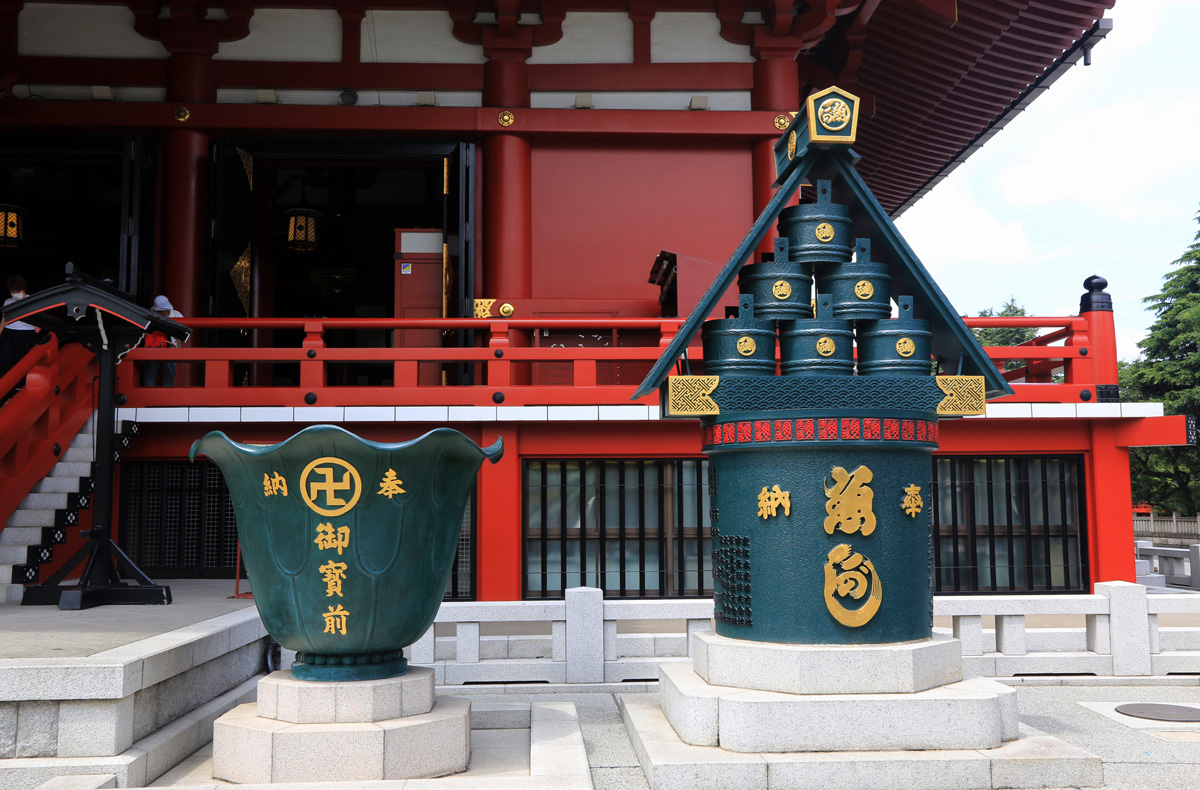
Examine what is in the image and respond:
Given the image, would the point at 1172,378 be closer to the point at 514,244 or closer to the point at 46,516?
the point at 514,244

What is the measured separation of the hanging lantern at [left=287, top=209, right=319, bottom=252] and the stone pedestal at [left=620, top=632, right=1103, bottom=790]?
37.3ft

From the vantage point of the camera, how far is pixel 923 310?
18.8 feet

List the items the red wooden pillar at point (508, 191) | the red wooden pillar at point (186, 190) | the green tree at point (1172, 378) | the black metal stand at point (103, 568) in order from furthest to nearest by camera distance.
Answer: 1. the green tree at point (1172, 378)
2. the red wooden pillar at point (508, 191)
3. the red wooden pillar at point (186, 190)
4. the black metal stand at point (103, 568)

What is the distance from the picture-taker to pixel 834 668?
4848mm

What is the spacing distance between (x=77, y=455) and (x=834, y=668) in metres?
7.41

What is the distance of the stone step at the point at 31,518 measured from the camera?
26.1 feet

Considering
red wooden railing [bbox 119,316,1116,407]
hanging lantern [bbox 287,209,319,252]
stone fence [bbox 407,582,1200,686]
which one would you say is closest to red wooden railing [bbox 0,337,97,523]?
red wooden railing [bbox 119,316,1116,407]

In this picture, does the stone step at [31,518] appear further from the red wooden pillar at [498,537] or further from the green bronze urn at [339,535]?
the green bronze urn at [339,535]

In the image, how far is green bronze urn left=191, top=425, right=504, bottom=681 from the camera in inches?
174

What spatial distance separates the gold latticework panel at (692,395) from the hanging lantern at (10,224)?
11514 mm

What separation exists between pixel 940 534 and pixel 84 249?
52.8ft

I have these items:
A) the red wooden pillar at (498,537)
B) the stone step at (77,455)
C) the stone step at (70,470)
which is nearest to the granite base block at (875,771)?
the red wooden pillar at (498,537)

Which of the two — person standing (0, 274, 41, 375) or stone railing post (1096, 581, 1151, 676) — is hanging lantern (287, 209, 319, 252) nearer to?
person standing (0, 274, 41, 375)

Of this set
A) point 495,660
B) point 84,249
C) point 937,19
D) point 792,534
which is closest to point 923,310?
point 792,534
